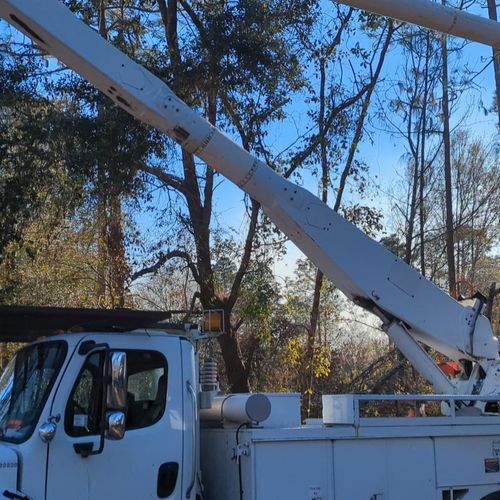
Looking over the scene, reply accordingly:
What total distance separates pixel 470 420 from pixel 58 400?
3655mm

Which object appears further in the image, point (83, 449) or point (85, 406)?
point (85, 406)

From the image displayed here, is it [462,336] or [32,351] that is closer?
[32,351]

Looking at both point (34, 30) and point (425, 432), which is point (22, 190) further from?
point (425, 432)

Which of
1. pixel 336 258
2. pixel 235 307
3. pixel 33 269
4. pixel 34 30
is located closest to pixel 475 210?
pixel 235 307

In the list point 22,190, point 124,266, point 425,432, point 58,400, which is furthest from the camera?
point 124,266

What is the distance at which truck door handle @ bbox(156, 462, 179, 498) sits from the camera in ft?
17.7

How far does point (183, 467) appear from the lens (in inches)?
218

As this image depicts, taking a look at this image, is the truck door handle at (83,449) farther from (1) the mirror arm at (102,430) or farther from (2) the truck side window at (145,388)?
(2) the truck side window at (145,388)

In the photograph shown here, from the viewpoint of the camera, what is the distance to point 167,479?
544cm

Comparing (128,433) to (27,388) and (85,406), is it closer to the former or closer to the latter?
(85,406)

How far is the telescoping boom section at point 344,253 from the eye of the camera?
22.1 ft

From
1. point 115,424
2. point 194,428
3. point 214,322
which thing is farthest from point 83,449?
point 214,322

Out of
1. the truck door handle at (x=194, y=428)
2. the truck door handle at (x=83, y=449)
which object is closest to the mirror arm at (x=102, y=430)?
the truck door handle at (x=83, y=449)

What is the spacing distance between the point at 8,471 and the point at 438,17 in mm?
5527
